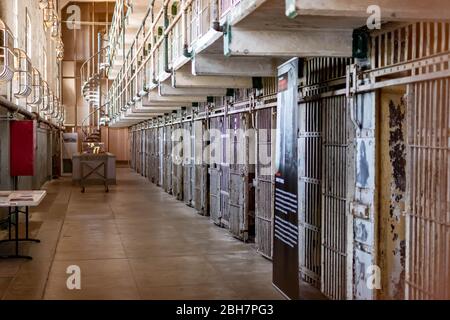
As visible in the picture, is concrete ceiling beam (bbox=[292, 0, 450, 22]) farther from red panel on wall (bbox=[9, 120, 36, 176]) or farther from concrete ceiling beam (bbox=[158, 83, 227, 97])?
red panel on wall (bbox=[9, 120, 36, 176])

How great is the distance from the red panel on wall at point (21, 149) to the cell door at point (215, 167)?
3.78 m

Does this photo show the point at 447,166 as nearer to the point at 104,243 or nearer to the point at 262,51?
the point at 262,51

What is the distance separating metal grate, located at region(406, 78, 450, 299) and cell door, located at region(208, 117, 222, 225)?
696 centimetres

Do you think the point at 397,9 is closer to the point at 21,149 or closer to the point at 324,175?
the point at 324,175

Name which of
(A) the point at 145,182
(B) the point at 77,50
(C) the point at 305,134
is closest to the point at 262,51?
(C) the point at 305,134

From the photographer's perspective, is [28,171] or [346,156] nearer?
[346,156]

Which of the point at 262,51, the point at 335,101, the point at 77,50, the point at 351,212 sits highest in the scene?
the point at 77,50

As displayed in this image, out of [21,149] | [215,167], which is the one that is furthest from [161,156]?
[21,149]

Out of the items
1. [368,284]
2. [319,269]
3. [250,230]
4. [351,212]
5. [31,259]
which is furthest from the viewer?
[250,230]

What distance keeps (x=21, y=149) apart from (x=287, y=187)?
7341mm

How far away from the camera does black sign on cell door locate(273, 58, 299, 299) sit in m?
5.66

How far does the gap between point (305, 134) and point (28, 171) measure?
6901 mm

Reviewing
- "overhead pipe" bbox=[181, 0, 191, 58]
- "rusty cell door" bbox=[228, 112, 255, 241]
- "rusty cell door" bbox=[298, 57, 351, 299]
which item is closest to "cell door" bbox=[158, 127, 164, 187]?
"rusty cell door" bbox=[228, 112, 255, 241]

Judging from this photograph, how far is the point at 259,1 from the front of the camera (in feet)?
14.2
